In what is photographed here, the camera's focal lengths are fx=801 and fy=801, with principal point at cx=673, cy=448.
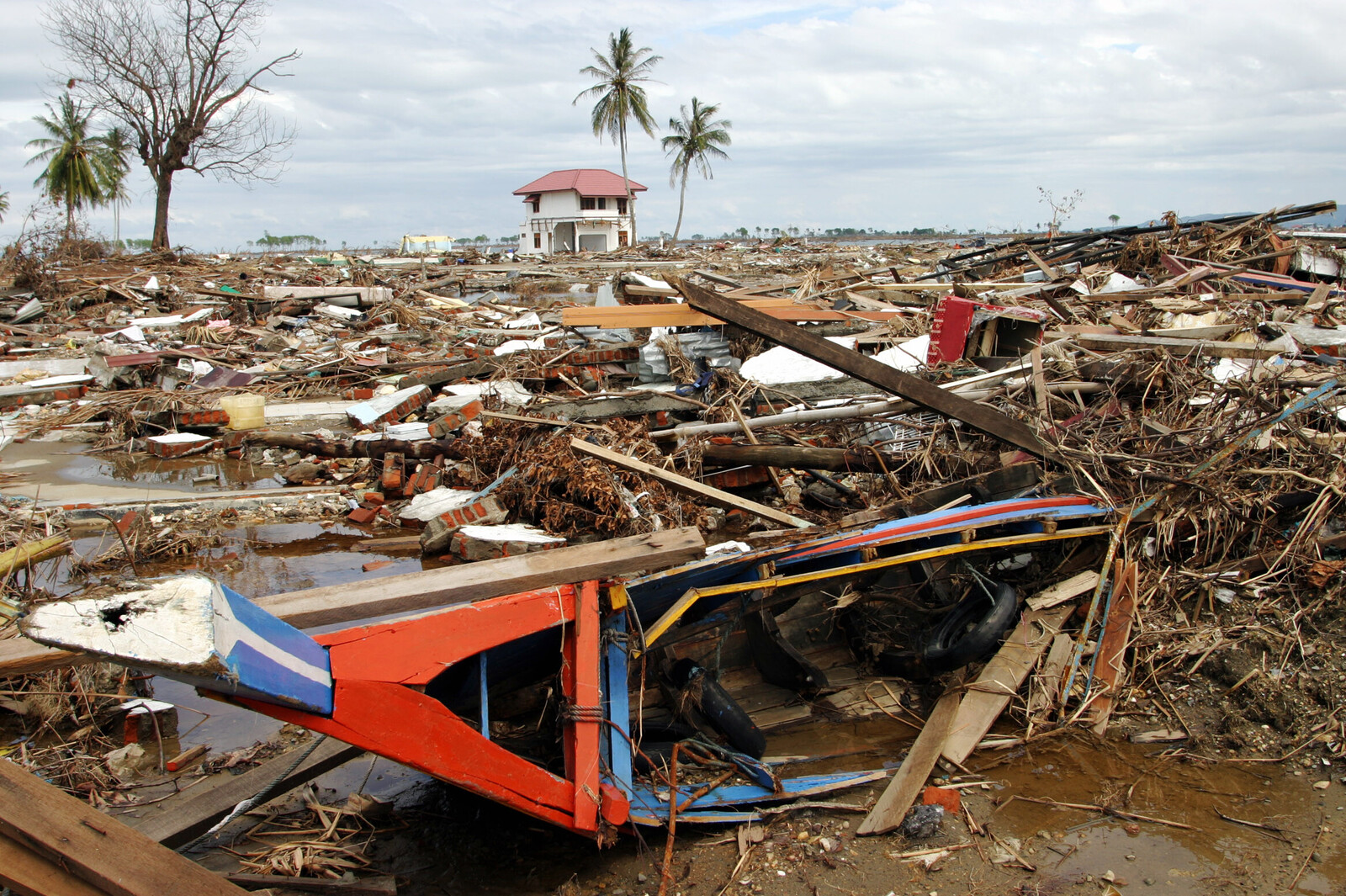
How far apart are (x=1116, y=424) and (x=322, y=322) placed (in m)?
13.7

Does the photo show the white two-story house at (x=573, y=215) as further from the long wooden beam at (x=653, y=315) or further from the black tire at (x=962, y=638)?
the black tire at (x=962, y=638)

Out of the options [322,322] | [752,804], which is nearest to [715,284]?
[322,322]

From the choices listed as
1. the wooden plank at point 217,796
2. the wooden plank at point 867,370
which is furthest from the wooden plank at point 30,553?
the wooden plank at point 867,370

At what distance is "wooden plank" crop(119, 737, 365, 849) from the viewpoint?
315cm

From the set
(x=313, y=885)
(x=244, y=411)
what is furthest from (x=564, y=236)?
(x=313, y=885)

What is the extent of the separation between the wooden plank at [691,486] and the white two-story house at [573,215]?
4768 centimetres

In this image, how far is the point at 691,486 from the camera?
16.7ft

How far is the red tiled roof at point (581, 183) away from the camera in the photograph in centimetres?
5234

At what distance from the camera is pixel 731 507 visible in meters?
5.02

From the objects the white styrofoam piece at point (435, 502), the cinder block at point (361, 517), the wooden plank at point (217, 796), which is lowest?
the wooden plank at point (217, 796)

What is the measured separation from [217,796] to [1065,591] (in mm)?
4172

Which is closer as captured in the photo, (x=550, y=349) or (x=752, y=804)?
(x=752, y=804)

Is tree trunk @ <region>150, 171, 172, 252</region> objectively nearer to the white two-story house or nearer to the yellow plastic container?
the yellow plastic container

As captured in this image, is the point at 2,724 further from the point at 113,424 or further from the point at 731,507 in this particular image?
the point at 113,424
